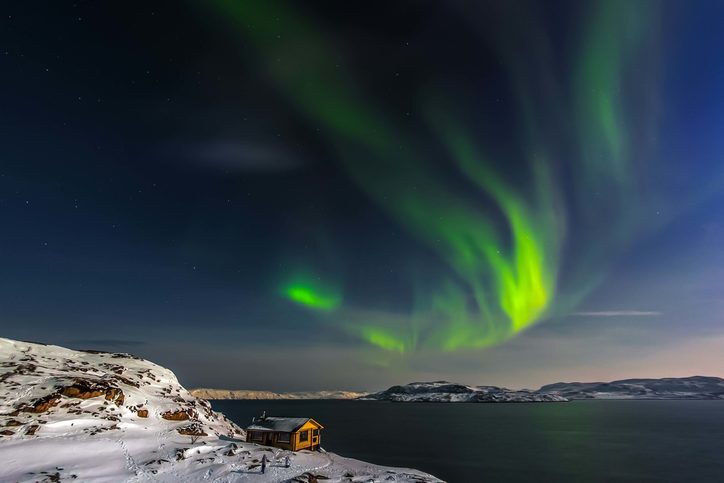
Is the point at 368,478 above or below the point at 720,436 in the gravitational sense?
above

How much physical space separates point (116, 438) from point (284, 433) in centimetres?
2271

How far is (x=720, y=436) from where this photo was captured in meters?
140

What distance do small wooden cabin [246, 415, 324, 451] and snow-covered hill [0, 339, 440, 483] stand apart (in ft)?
10.9

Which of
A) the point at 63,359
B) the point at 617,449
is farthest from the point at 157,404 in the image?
the point at 617,449

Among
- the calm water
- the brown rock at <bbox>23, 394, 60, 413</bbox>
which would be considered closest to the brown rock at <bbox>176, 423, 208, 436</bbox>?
the brown rock at <bbox>23, 394, 60, 413</bbox>

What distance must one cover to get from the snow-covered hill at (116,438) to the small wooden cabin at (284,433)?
10.9ft

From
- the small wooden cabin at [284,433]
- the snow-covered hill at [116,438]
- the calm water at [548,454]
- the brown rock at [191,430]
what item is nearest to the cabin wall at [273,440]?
the small wooden cabin at [284,433]

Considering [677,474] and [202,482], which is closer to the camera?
[202,482]

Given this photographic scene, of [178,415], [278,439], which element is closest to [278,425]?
[278,439]

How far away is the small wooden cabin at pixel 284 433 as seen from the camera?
200 ft

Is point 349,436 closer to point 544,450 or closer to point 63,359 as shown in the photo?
point 544,450

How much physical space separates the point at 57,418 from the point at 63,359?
38767 mm

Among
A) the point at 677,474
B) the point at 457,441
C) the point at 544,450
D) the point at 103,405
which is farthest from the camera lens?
the point at 457,441

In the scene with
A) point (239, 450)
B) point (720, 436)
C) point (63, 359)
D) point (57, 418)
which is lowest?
point (720, 436)
